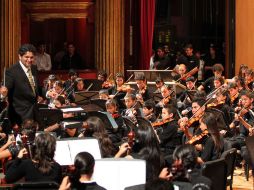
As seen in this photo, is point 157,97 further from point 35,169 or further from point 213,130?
point 35,169

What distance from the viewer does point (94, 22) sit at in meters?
14.1

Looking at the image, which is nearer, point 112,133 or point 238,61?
point 112,133

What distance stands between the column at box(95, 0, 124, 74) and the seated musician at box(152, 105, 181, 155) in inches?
224

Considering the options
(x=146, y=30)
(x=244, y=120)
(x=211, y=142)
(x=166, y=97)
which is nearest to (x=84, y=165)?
(x=211, y=142)

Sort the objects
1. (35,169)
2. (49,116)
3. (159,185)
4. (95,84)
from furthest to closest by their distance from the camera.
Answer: (95,84) → (49,116) → (35,169) → (159,185)

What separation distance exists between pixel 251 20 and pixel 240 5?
1.33 ft

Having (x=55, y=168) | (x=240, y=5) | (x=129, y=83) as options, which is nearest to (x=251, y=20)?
(x=240, y=5)

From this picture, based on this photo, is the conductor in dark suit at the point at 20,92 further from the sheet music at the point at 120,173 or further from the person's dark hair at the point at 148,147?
the sheet music at the point at 120,173

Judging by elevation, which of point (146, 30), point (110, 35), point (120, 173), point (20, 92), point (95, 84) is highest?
point (146, 30)

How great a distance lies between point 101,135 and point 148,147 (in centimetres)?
81

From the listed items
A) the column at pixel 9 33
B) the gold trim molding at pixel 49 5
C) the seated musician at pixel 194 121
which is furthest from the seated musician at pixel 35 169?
the gold trim molding at pixel 49 5

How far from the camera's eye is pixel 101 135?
6688 mm

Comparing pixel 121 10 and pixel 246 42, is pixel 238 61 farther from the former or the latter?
pixel 121 10

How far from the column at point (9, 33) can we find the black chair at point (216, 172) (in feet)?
25.3
